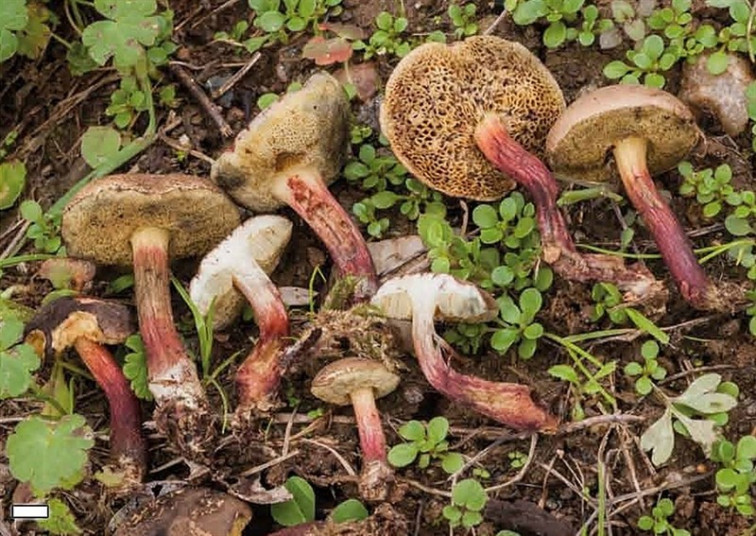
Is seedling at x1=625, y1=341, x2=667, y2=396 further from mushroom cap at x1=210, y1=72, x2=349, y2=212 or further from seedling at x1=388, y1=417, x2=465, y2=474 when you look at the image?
mushroom cap at x1=210, y1=72, x2=349, y2=212

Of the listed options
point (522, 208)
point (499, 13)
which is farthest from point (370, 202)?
point (499, 13)

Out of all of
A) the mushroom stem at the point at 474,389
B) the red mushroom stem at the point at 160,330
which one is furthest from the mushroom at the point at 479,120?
the red mushroom stem at the point at 160,330

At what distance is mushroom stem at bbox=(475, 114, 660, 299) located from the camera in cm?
297

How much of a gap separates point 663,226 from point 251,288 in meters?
1.23

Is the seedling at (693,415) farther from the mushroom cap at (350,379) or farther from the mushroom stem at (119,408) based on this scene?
the mushroom stem at (119,408)

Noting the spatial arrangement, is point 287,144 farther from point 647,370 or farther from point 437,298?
point 647,370

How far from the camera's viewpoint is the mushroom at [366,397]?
2.84 m

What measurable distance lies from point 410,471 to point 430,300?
0.49 metres

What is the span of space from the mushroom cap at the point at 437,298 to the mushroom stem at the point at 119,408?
788 millimetres

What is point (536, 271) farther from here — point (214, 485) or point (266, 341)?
point (214, 485)

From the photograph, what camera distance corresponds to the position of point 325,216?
3.24 metres

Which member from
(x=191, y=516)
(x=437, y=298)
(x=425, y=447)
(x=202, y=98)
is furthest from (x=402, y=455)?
(x=202, y=98)

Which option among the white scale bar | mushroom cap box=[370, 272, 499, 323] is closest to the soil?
the white scale bar

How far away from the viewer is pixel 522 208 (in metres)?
3.21
